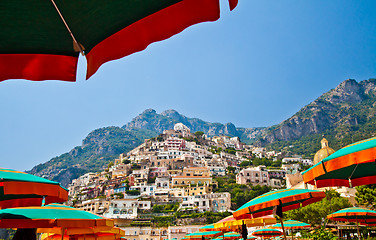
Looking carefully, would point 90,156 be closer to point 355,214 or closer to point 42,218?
point 355,214

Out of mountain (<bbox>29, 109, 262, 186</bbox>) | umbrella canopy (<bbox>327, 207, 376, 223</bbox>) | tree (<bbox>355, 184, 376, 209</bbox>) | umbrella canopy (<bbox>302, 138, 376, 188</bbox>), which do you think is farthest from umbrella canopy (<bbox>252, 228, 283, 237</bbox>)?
mountain (<bbox>29, 109, 262, 186</bbox>)

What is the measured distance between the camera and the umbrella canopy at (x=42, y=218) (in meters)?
4.10

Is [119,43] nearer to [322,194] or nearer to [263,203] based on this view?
[263,203]

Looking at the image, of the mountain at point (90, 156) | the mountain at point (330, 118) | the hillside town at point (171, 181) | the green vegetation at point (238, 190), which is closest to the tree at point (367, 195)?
the hillside town at point (171, 181)

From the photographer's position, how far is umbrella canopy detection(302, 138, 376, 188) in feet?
9.89

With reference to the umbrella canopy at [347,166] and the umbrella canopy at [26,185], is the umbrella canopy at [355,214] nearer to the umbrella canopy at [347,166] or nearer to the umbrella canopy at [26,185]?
the umbrella canopy at [347,166]

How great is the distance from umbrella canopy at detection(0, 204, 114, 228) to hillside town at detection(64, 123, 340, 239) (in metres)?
40.4

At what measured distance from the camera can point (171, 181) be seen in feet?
205

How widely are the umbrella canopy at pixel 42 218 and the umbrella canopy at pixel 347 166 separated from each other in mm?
3834

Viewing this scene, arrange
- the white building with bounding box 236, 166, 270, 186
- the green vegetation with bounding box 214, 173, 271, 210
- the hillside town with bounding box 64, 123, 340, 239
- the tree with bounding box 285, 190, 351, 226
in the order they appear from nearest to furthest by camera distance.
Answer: the tree with bounding box 285, 190, 351, 226 < the hillside town with bounding box 64, 123, 340, 239 < the green vegetation with bounding box 214, 173, 271, 210 < the white building with bounding box 236, 166, 270, 186

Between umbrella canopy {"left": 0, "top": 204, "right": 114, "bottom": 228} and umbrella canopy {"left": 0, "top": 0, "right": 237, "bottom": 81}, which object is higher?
umbrella canopy {"left": 0, "top": 0, "right": 237, "bottom": 81}

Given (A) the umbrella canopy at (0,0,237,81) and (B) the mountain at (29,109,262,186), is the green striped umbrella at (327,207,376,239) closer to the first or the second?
(A) the umbrella canopy at (0,0,237,81)

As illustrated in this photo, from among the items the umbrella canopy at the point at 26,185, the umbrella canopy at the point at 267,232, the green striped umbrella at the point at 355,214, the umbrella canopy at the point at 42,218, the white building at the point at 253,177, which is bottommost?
the umbrella canopy at the point at 267,232

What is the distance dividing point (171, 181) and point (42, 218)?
196 ft
